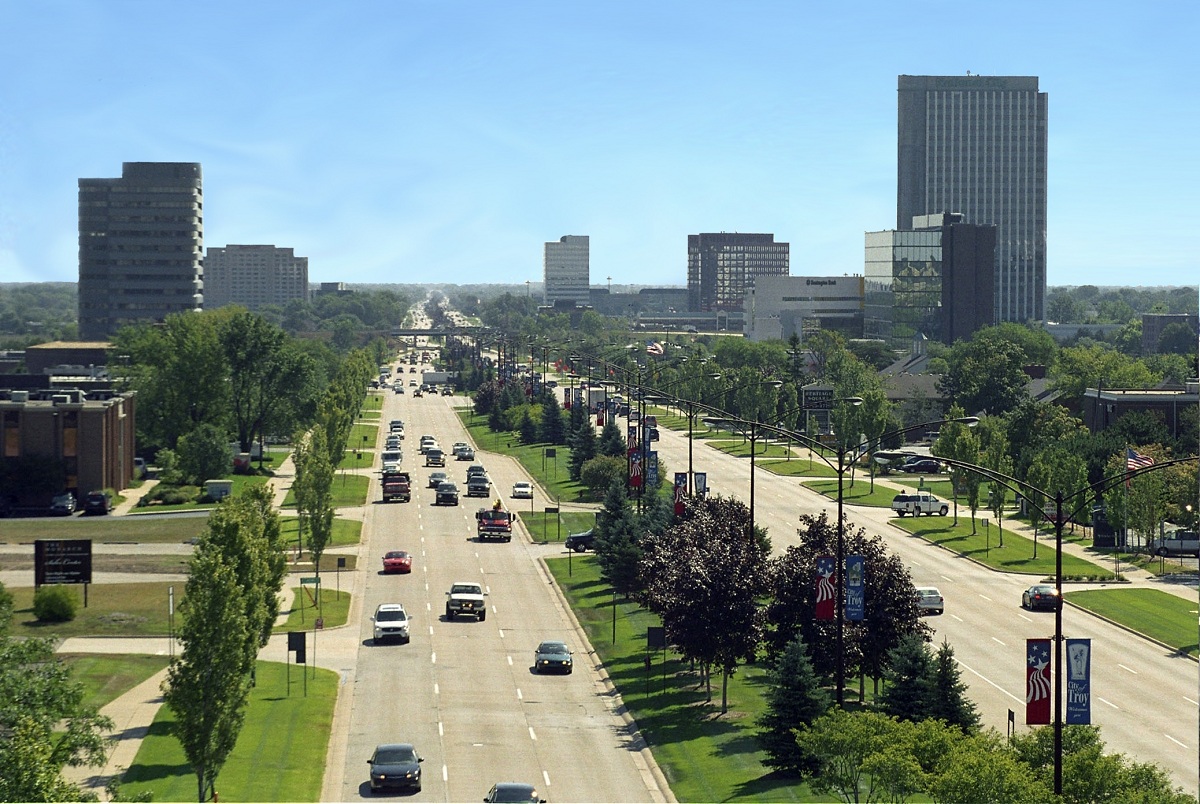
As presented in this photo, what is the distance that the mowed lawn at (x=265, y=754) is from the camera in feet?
138

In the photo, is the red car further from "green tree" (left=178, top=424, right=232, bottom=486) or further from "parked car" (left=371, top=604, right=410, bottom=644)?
"green tree" (left=178, top=424, right=232, bottom=486)

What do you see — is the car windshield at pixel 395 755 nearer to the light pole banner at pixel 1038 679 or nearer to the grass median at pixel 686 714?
the grass median at pixel 686 714

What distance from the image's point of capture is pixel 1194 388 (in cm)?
11956

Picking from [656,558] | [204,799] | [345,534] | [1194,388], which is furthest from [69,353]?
[204,799]

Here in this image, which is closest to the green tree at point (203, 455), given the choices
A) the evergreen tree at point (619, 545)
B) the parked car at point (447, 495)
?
the parked car at point (447, 495)

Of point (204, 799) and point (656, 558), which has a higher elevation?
point (656, 558)

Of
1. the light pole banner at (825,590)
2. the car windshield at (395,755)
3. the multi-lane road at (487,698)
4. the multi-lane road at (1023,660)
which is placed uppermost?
the light pole banner at (825,590)

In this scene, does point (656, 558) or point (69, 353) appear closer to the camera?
point (656, 558)

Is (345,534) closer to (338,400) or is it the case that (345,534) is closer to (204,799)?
(338,400)

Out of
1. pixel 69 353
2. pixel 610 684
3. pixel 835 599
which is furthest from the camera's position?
pixel 69 353

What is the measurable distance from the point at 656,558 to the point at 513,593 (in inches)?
674

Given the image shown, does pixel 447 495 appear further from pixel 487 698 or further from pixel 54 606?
pixel 487 698

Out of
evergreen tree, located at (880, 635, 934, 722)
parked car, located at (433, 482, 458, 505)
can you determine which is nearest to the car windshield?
evergreen tree, located at (880, 635, 934, 722)

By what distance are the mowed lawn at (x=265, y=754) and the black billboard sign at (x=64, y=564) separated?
18923 mm
